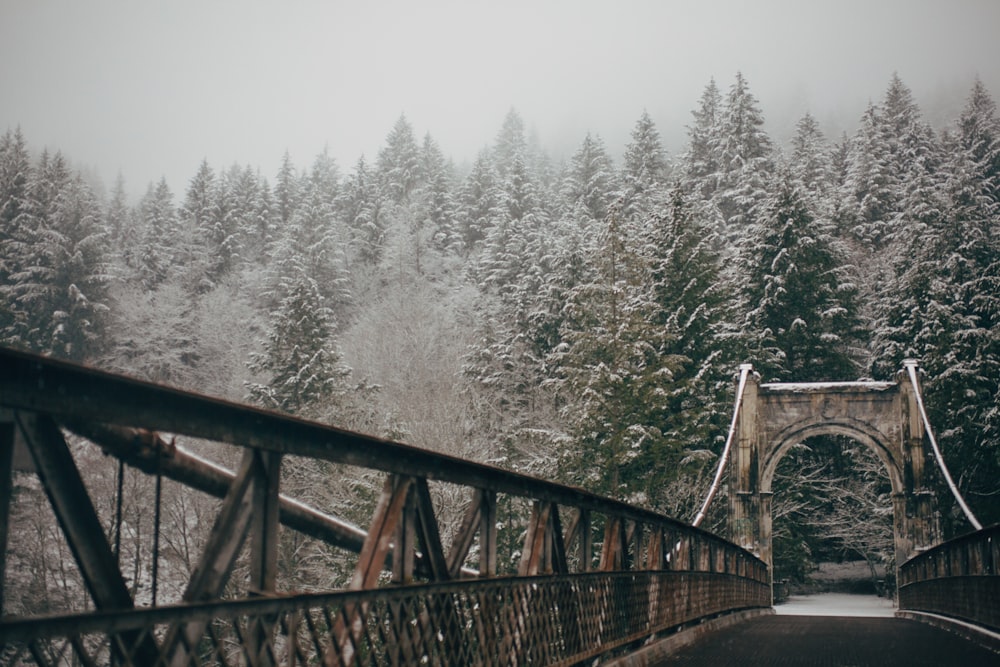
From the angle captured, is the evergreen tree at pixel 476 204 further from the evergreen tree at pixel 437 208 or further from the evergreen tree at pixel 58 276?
the evergreen tree at pixel 58 276

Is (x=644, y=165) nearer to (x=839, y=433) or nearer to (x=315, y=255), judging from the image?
(x=315, y=255)

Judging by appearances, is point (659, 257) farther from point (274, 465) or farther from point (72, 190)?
point (274, 465)

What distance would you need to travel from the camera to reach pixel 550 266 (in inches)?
1761

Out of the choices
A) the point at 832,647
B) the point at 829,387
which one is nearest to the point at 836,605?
the point at 829,387

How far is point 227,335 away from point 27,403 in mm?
54102

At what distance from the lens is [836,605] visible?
107 feet

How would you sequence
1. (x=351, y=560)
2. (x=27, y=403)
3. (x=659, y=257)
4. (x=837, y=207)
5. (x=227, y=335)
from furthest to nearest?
1. (x=227, y=335)
2. (x=837, y=207)
3. (x=659, y=257)
4. (x=351, y=560)
5. (x=27, y=403)

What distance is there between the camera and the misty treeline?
3203 cm

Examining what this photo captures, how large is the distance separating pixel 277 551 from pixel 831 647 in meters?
8.11

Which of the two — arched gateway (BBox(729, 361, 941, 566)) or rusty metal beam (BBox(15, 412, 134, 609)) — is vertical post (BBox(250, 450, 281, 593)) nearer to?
rusty metal beam (BBox(15, 412, 134, 609))

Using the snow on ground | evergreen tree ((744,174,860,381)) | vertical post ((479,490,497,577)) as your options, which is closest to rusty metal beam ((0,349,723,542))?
vertical post ((479,490,497,577))

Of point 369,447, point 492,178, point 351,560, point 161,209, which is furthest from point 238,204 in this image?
point 369,447

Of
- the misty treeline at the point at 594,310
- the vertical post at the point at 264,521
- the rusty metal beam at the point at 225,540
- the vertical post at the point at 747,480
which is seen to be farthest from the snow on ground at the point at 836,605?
the rusty metal beam at the point at 225,540

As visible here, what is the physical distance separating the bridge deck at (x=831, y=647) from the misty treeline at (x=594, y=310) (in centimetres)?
1003
